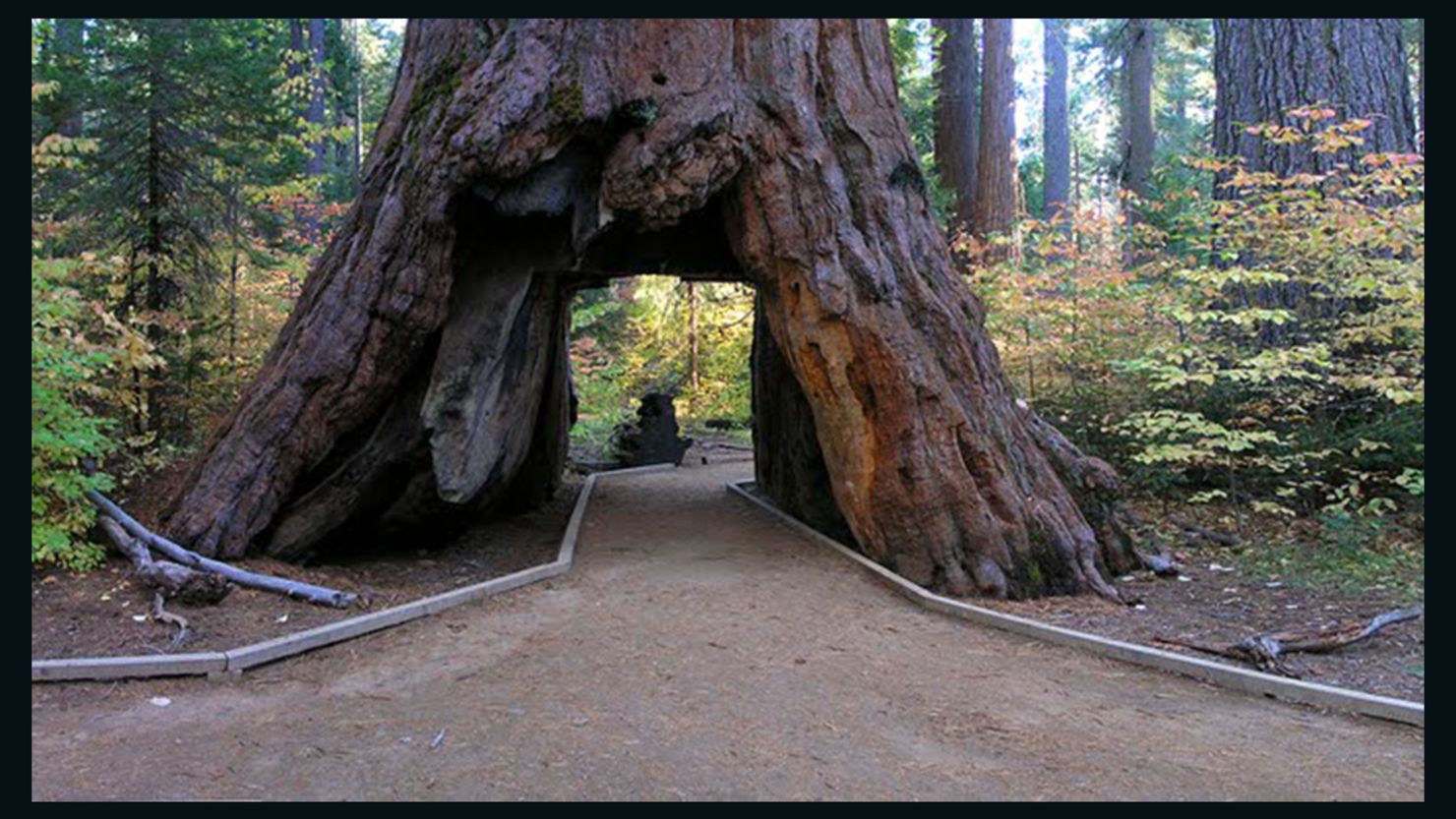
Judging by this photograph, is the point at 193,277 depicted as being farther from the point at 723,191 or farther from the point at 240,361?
the point at 723,191

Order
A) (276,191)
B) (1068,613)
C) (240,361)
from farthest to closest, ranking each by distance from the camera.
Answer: (276,191) < (240,361) < (1068,613)

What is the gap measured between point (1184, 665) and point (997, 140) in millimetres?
13497

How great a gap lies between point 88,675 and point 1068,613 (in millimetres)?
6784

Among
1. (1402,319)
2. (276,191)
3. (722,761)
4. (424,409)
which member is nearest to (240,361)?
(276,191)

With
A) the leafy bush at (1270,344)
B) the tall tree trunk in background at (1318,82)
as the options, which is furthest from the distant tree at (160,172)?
the tall tree trunk in background at (1318,82)

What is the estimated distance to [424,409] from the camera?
7691mm

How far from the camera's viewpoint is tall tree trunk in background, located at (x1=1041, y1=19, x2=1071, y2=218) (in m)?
23.2

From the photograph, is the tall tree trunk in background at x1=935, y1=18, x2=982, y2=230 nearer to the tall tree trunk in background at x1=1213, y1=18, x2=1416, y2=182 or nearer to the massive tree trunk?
the tall tree trunk in background at x1=1213, y1=18, x2=1416, y2=182

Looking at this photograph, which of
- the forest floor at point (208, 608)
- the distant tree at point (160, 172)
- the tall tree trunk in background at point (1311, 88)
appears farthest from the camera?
the distant tree at point (160, 172)

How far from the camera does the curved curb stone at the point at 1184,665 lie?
4.21 m

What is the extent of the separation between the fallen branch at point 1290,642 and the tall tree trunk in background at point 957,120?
454 inches

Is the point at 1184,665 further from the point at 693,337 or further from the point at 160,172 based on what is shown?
the point at 693,337

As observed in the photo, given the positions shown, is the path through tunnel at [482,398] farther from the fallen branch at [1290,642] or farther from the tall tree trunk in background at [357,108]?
the tall tree trunk in background at [357,108]

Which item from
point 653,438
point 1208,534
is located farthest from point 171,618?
point 653,438
